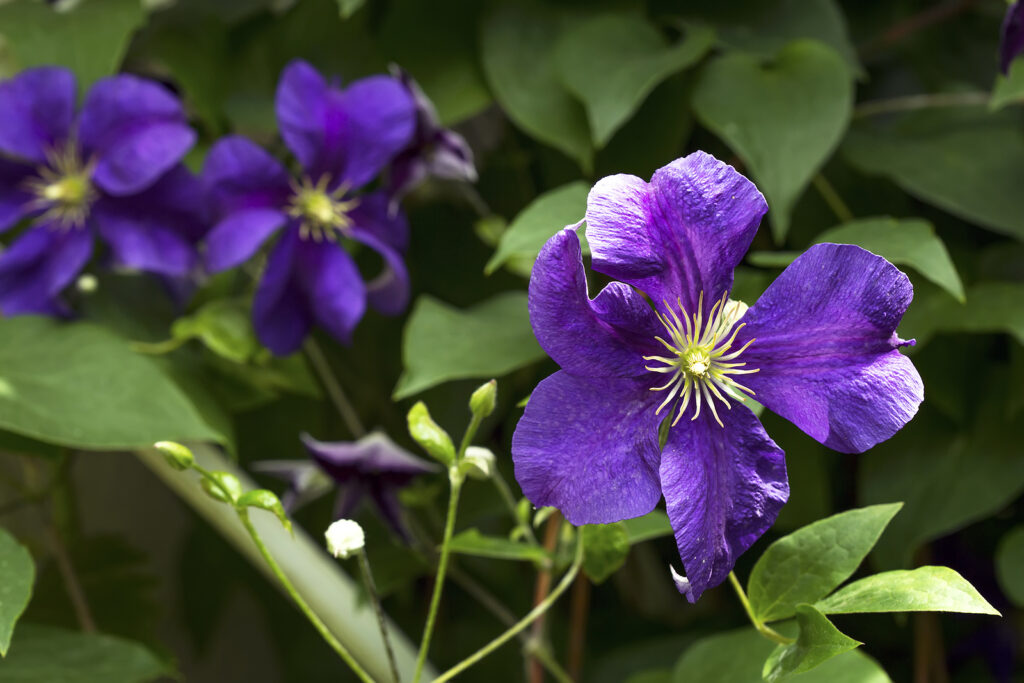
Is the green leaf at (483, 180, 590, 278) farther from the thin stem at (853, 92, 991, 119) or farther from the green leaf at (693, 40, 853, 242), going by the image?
the thin stem at (853, 92, 991, 119)

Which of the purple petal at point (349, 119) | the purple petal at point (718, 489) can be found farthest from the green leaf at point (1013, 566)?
the purple petal at point (349, 119)

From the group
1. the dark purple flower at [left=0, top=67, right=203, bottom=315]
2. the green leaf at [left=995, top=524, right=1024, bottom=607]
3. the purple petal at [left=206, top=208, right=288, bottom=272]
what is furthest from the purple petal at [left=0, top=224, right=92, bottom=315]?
the green leaf at [left=995, top=524, right=1024, bottom=607]

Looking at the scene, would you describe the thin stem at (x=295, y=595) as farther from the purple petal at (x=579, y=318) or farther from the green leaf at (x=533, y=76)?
the green leaf at (x=533, y=76)

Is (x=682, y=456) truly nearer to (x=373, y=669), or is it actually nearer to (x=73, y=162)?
(x=373, y=669)

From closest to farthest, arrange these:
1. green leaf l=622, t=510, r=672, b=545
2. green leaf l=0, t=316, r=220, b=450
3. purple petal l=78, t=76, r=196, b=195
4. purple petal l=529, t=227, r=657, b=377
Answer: purple petal l=529, t=227, r=657, b=377 < green leaf l=622, t=510, r=672, b=545 < green leaf l=0, t=316, r=220, b=450 < purple petal l=78, t=76, r=196, b=195

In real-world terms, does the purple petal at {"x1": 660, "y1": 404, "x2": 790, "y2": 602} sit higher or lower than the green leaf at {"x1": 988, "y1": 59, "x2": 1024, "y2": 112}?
higher

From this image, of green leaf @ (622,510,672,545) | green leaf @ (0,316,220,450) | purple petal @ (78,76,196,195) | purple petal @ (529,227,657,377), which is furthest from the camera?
purple petal @ (78,76,196,195)

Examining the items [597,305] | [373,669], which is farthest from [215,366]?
[597,305]
